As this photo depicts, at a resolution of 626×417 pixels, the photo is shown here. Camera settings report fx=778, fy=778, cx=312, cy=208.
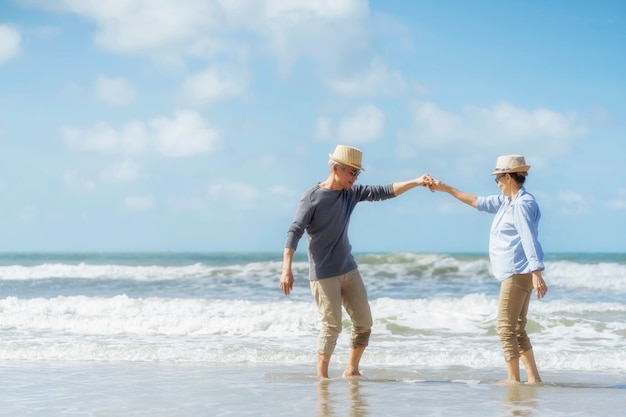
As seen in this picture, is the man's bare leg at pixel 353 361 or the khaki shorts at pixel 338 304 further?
the man's bare leg at pixel 353 361

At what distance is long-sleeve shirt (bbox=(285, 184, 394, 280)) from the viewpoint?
642cm

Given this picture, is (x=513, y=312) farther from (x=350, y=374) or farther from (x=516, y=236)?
(x=350, y=374)

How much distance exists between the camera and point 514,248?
20.2 ft

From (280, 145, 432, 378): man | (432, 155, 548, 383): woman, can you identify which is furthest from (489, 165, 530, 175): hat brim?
(280, 145, 432, 378): man

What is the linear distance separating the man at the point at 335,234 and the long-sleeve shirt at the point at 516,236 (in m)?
0.67

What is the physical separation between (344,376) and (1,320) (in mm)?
6988

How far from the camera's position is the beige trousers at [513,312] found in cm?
621

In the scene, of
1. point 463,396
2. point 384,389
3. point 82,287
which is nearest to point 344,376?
point 384,389

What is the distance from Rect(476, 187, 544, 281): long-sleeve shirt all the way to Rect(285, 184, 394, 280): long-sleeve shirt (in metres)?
0.93

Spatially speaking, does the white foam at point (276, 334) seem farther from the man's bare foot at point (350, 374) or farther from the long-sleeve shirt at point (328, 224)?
the long-sleeve shirt at point (328, 224)

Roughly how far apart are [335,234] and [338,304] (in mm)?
598

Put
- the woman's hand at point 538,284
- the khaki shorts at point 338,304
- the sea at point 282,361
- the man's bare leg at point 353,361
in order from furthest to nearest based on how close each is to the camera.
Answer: the man's bare leg at point 353,361 < the khaki shorts at point 338,304 < the woman's hand at point 538,284 < the sea at point 282,361

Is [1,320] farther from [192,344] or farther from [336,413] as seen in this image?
[336,413]

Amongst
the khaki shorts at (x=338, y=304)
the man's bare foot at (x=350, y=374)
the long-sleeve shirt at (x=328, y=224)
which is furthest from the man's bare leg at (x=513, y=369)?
the long-sleeve shirt at (x=328, y=224)
